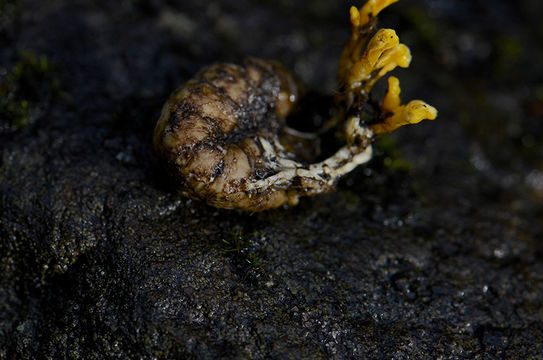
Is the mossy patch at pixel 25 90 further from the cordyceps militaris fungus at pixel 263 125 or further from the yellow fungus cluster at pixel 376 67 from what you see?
the yellow fungus cluster at pixel 376 67

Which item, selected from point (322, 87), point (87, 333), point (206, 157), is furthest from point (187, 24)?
point (87, 333)

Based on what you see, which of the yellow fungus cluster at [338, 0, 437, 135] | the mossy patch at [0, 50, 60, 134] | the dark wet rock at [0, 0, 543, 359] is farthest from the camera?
the mossy patch at [0, 50, 60, 134]

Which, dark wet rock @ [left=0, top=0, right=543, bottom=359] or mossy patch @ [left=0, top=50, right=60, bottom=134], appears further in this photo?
mossy patch @ [left=0, top=50, right=60, bottom=134]

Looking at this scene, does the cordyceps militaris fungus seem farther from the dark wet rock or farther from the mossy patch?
the mossy patch

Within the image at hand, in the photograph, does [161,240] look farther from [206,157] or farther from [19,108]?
[19,108]

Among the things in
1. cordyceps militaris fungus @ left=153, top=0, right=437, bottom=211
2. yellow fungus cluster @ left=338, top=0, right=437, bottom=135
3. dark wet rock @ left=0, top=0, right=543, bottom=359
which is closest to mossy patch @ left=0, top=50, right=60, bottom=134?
dark wet rock @ left=0, top=0, right=543, bottom=359

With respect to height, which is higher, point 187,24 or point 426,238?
point 187,24

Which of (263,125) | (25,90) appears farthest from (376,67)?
(25,90)

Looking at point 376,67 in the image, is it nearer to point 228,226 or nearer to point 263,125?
point 263,125
